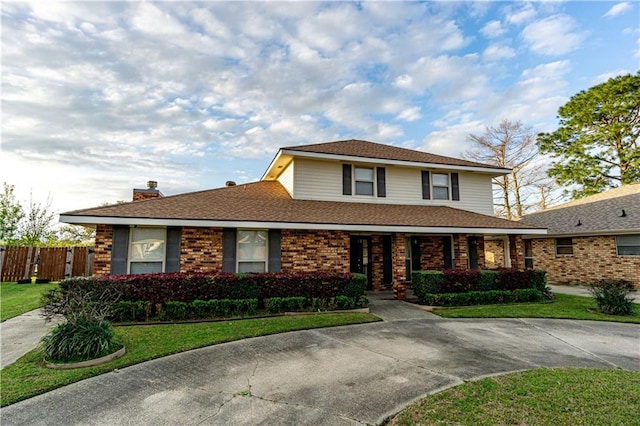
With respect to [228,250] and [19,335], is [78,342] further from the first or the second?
[228,250]

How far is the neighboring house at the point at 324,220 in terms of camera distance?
9156 millimetres

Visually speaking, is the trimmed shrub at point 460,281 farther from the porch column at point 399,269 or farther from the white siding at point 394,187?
the white siding at point 394,187

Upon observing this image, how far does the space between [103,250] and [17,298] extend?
18.7 ft

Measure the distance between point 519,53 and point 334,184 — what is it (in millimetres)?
9113

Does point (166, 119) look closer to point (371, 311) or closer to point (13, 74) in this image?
point (13, 74)

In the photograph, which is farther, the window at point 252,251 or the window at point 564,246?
the window at point 564,246

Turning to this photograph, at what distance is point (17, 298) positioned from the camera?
11.1 m

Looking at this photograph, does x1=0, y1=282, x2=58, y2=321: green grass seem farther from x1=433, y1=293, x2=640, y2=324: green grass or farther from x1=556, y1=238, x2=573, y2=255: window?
x1=556, y1=238, x2=573, y2=255: window

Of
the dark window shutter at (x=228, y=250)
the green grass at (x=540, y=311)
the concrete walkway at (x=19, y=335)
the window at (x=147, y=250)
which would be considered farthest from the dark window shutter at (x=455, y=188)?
the concrete walkway at (x=19, y=335)

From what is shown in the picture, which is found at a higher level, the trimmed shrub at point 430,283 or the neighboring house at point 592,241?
the neighboring house at point 592,241

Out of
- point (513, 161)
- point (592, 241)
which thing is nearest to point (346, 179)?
point (592, 241)

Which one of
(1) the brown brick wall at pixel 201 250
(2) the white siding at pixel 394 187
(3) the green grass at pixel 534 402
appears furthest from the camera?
(2) the white siding at pixel 394 187

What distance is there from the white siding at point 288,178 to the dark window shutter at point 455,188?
24.6 ft

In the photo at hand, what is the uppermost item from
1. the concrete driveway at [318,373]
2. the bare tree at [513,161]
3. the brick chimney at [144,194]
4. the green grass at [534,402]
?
the bare tree at [513,161]
